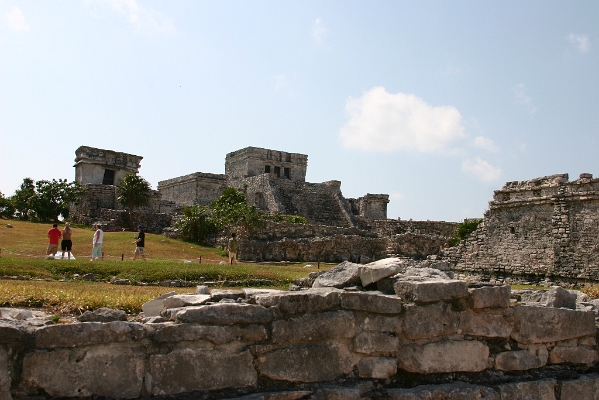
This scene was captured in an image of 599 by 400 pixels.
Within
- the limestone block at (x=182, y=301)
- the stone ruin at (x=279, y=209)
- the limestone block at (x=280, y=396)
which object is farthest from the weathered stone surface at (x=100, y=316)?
the stone ruin at (x=279, y=209)

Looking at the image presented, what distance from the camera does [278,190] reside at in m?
35.3

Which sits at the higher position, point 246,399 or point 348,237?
point 348,237

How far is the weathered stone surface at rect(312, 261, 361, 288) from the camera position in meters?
5.61

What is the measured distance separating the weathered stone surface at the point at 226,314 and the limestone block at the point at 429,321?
131cm

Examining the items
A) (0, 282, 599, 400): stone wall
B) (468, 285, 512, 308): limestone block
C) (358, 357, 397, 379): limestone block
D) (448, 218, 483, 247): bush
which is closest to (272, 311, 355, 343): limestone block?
(0, 282, 599, 400): stone wall

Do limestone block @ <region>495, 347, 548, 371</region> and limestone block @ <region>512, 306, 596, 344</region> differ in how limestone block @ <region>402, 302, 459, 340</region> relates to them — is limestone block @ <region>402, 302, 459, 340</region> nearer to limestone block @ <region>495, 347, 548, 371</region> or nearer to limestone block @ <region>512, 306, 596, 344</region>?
limestone block @ <region>495, 347, 548, 371</region>

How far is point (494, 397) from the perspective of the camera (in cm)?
512

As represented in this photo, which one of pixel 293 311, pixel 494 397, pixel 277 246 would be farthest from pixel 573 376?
pixel 277 246

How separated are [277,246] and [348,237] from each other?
3.45 metres

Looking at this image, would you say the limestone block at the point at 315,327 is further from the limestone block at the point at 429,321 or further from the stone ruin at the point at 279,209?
the stone ruin at the point at 279,209

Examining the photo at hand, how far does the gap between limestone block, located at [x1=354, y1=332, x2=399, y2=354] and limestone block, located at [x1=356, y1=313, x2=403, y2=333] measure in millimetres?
50

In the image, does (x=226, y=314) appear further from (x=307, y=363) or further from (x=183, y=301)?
(x=307, y=363)

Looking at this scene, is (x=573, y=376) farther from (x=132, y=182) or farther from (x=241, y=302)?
(x=132, y=182)

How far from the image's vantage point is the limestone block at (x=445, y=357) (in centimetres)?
511
